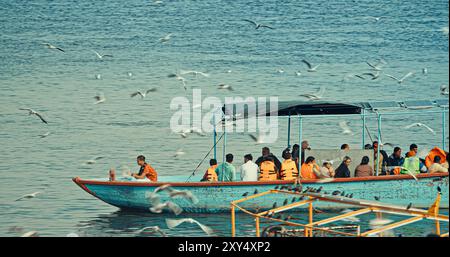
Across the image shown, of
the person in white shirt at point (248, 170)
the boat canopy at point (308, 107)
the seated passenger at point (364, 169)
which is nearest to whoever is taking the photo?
the person in white shirt at point (248, 170)

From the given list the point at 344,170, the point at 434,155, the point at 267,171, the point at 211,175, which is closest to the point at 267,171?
the point at 267,171

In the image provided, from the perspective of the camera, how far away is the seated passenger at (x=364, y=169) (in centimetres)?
1953

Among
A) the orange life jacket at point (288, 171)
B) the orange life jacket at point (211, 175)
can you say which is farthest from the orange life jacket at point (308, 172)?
the orange life jacket at point (211, 175)

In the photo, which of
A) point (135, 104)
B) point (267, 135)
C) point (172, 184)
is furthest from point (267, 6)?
point (172, 184)

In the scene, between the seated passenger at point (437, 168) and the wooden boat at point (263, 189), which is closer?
the wooden boat at point (263, 189)

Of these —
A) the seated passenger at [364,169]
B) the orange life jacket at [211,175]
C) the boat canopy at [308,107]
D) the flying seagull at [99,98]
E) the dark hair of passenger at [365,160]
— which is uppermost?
the flying seagull at [99,98]

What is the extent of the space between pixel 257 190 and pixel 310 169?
3.44 ft

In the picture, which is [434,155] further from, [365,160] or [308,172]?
[308,172]

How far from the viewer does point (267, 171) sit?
63.5ft

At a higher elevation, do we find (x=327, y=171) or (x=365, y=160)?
(x=365, y=160)

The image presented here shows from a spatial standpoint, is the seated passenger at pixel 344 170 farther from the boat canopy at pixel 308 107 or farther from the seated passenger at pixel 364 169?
the boat canopy at pixel 308 107

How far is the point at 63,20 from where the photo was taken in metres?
60.9

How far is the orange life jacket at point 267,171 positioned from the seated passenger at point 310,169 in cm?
52

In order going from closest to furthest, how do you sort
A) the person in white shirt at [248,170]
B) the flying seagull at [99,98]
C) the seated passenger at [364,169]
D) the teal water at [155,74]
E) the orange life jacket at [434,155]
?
the person in white shirt at [248,170], the seated passenger at [364,169], the orange life jacket at [434,155], the teal water at [155,74], the flying seagull at [99,98]
